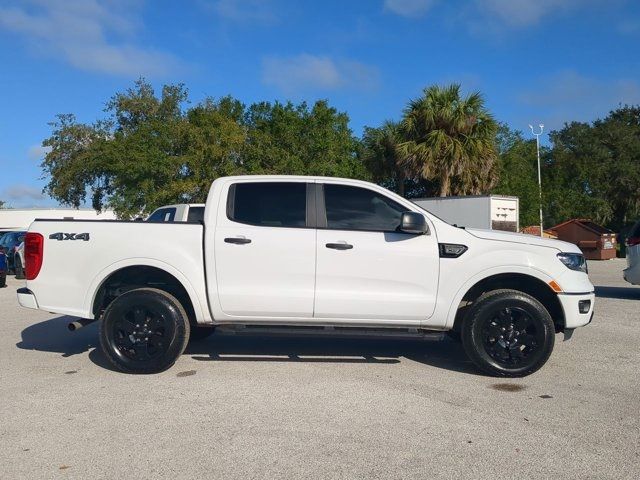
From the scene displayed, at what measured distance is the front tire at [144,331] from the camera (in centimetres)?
605

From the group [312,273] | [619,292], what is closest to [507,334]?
[312,273]

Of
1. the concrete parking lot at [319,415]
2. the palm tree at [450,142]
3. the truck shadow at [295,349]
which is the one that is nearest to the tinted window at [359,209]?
the truck shadow at [295,349]

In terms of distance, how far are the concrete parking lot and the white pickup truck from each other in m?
0.48

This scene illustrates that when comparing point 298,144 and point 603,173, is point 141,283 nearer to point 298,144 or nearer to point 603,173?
point 298,144

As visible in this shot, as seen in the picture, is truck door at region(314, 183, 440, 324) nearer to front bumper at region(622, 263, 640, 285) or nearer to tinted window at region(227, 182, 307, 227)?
tinted window at region(227, 182, 307, 227)

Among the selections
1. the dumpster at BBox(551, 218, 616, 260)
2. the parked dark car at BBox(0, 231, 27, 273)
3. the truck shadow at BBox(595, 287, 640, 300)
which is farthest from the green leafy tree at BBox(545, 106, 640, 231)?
the parked dark car at BBox(0, 231, 27, 273)

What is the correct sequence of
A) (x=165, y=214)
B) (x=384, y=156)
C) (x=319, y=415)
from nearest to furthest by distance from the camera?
(x=319, y=415)
(x=165, y=214)
(x=384, y=156)

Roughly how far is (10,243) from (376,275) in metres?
17.5

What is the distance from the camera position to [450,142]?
78.7ft

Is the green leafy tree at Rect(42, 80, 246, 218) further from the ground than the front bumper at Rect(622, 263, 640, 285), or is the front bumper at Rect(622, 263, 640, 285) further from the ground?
the green leafy tree at Rect(42, 80, 246, 218)

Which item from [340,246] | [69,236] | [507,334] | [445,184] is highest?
[445,184]

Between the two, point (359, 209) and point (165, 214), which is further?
point (165, 214)

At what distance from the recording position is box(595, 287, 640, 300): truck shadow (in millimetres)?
12581

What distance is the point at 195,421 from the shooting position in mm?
4773
